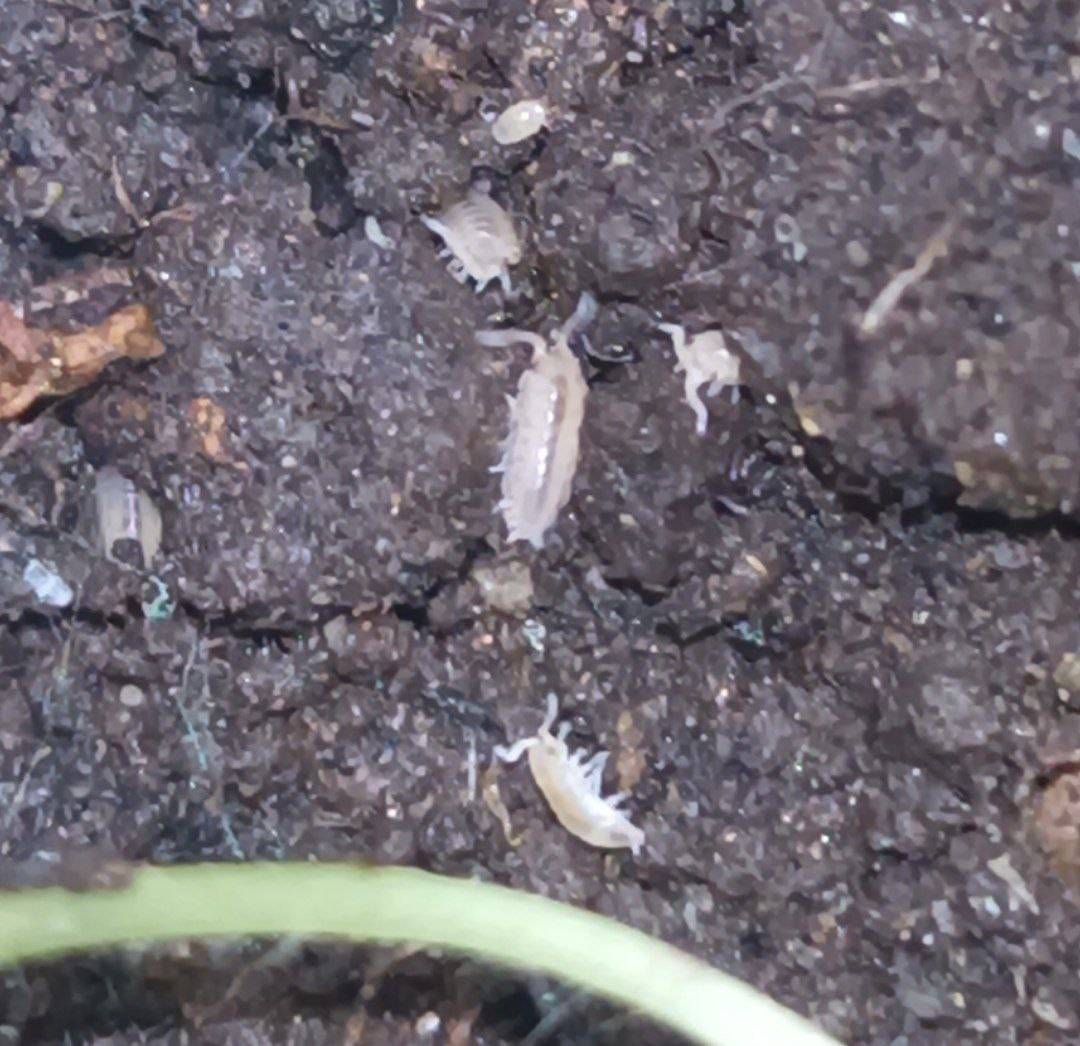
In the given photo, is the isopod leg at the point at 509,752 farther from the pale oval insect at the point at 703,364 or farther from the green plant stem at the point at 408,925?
the pale oval insect at the point at 703,364

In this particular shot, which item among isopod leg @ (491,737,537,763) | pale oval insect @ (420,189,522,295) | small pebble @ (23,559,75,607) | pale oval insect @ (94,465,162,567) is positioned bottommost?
isopod leg @ (491,737,537,763)

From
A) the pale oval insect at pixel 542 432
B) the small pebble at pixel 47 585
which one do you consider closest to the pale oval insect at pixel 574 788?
the pale oval insect at pixel 542 432

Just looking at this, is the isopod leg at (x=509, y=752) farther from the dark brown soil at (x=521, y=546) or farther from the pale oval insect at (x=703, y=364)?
the pale oval insect at (x=703, y=364)

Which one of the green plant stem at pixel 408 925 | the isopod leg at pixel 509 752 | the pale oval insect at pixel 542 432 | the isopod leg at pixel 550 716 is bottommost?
the green plant stem at pixel 408 925

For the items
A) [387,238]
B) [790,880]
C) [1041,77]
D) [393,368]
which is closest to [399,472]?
[393,368]

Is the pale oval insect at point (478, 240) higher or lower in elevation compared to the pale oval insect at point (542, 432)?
higher

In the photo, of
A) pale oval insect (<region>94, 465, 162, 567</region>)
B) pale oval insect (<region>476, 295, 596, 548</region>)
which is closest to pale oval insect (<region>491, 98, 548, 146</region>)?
pale oval insect (<region>476, 295, 596, 548</region>)

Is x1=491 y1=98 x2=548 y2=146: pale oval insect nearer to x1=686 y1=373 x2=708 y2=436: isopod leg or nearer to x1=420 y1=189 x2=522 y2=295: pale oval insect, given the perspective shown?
x1=420 y1=189 x2=522 y2=295: pale oval insect
